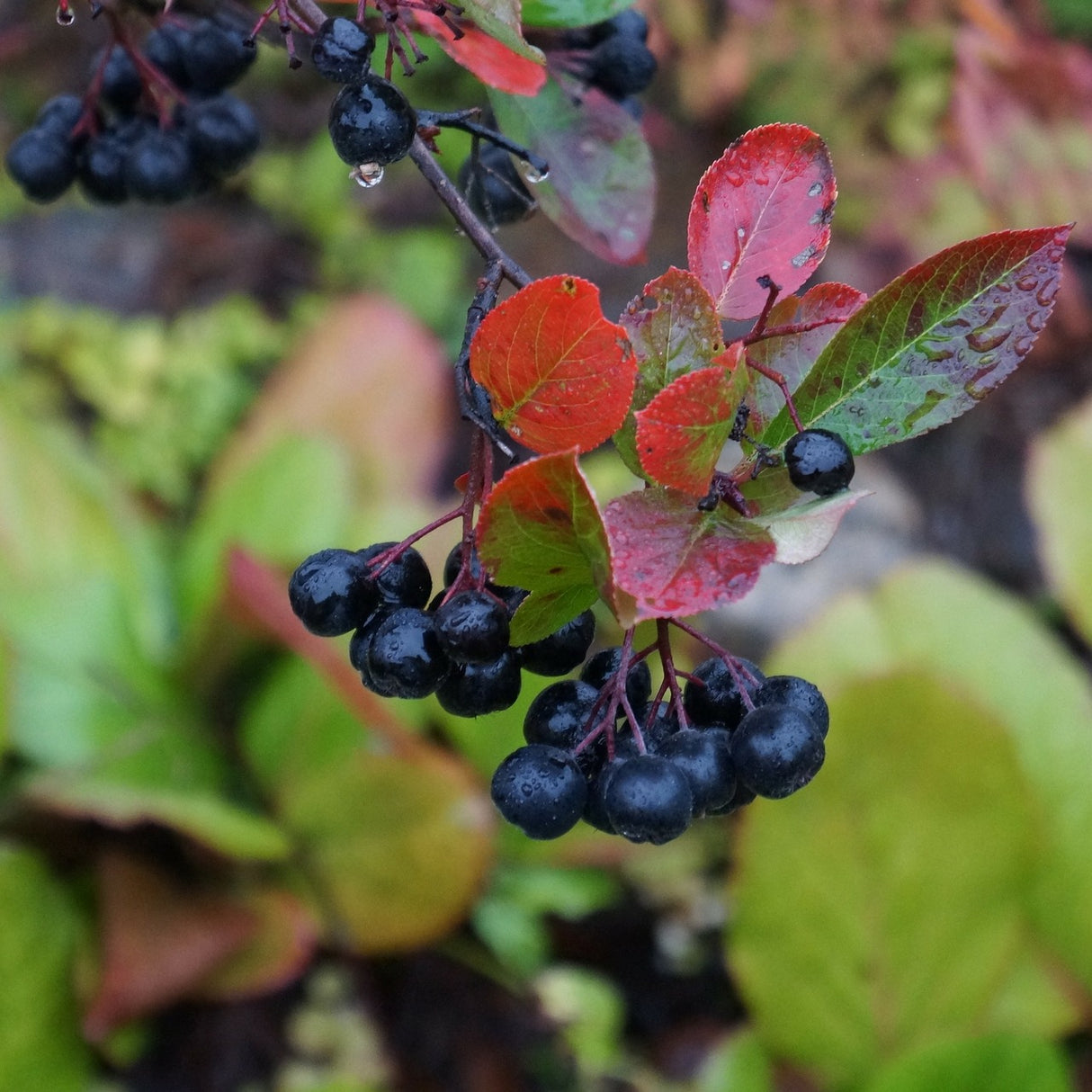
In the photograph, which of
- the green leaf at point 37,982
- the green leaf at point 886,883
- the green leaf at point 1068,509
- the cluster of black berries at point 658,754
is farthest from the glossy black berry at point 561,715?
the green leaf at point 1068,509

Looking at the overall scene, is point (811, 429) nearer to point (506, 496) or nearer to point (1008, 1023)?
point (506, 496)

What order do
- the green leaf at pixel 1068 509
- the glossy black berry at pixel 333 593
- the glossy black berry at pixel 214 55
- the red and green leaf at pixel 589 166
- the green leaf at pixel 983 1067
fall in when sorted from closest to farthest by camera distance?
the glossy black berry at pixel 333 593, the red and green leaf at pixel 589 166, the glossy black berry at pixel 214 55, the green leaf at pixel 983 1067, the green leaf at pixel 1068 509

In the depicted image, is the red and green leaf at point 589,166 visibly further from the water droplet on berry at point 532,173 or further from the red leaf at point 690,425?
the red leaf at point 690,425

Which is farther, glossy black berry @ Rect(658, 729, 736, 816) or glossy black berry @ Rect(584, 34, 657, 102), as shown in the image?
glossy black berry @ Rect(584, 34, 657, 102)

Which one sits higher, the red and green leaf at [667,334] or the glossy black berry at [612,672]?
the red and green leaf at [667,334]

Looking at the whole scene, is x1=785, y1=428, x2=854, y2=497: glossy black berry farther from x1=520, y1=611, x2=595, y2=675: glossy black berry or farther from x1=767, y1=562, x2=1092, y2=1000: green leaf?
x1=767, y1=562, x2=1092, y2=1000: green leaf

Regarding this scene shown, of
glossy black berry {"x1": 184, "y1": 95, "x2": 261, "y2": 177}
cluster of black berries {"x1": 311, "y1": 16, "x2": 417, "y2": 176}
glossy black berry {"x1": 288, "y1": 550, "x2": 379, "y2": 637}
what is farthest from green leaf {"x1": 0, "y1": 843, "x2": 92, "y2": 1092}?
cluster of black berries {"x1": 311, "y1": 16, "x2": 417, "y2": 176}
